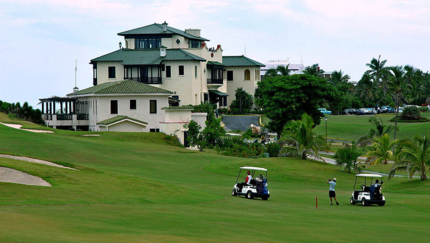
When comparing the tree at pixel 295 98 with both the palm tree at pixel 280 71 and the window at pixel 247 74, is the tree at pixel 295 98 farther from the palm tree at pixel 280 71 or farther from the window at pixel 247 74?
the palm tree at pixel 280 71

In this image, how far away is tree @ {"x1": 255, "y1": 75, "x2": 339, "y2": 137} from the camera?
6875 cm

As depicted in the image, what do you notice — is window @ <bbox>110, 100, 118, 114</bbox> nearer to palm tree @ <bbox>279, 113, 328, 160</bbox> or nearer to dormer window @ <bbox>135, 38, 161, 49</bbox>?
dormer window @ <bbox>135, 38, 161, 49</bbox>

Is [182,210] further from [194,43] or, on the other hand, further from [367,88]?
[367,88]

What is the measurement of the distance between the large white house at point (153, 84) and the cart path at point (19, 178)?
130ft

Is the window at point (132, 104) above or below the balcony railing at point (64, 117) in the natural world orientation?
above

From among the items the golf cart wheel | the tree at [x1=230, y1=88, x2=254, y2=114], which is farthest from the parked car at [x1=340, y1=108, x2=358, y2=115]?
the golf cart wheel

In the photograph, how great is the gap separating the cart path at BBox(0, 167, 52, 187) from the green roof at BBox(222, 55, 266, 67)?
87.6 m

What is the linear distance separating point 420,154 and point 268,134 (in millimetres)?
41882

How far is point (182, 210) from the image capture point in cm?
2111

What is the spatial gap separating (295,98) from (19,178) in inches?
1876

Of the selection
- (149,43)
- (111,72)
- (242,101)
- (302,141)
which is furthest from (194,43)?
(302,141)

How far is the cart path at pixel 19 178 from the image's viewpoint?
2438 cm

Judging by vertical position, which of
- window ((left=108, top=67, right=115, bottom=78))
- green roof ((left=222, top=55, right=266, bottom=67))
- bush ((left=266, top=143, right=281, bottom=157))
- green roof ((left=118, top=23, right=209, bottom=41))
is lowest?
bush ((left=266, top=143, right=281, bottom=157))

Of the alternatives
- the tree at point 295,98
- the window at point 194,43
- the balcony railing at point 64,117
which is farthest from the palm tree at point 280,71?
the balcony railing at point 64,117
